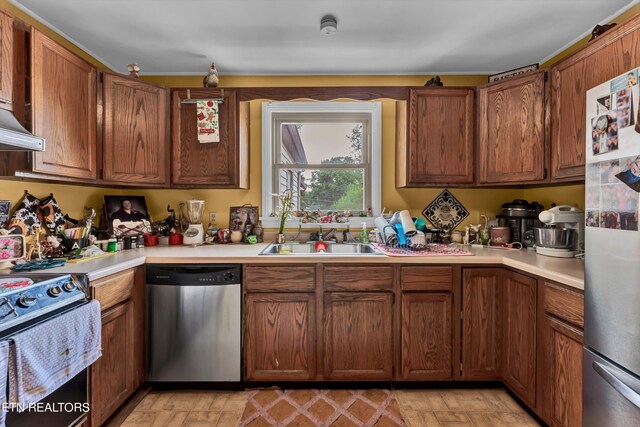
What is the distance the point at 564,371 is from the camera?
60.2 inches

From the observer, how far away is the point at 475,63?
2.58 meters

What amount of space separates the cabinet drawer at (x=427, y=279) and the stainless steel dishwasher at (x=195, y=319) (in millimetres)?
1115

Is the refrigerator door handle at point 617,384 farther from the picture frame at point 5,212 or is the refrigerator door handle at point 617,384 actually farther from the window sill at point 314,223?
the picture frame at point 5,212

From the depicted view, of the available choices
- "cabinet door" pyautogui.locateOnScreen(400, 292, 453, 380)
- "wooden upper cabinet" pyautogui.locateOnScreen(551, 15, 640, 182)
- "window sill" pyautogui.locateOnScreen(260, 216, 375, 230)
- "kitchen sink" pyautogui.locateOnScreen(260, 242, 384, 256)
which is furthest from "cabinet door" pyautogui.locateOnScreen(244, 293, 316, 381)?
"wooden upper cabinet" pyautogui.locateOnScreen(551, 15, 640, 182)

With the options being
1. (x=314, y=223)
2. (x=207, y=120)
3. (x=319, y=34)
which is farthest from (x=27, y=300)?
(x=319, y=34)

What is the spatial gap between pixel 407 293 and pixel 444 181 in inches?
37.9

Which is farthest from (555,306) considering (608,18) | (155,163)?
(155,163)

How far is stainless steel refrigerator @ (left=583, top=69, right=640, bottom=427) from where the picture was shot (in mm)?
1076

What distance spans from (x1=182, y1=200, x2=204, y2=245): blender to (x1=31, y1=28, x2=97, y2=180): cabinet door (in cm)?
73

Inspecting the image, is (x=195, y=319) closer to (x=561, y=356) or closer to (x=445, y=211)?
(x=561, y=356)

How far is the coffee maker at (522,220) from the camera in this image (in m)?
2.38

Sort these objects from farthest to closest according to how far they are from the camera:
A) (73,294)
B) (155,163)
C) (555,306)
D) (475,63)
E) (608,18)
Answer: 1. (475,63)
2. (155,163)
3. (608,18)
4. (555,306)
5. (73,294)

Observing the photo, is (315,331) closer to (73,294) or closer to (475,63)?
(73,294)

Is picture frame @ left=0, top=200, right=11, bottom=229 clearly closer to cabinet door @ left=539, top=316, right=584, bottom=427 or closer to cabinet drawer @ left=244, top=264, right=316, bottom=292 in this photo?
cabinet drawer @ left=244, top=264, right=316, bottom=292
